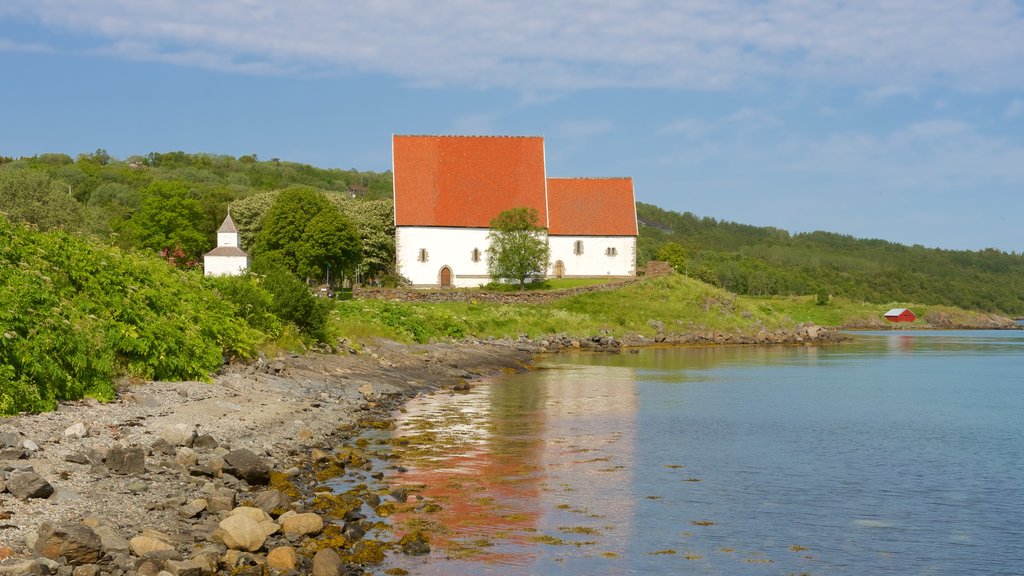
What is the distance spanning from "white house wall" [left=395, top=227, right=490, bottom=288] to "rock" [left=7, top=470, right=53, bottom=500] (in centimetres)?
6313

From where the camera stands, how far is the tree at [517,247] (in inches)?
2768

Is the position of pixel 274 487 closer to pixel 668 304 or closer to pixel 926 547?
pixel 926 547

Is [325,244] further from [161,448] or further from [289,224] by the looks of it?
[161,448]

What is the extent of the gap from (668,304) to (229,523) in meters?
61.1

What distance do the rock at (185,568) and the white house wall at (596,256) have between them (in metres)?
68.0

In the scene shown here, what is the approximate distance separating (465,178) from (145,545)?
68110 mm

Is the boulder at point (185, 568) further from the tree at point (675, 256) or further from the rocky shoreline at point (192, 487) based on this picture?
the tree at point (675, 256)

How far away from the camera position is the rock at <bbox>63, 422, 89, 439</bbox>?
14.1 m

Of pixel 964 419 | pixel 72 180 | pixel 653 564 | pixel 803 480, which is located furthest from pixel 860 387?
pixel 72 180

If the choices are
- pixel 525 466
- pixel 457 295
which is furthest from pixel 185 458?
pixel 457 295

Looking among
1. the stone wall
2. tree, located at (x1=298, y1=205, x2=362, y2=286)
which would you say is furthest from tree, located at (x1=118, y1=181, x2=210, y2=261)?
the stone wall

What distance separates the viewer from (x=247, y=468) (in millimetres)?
14453

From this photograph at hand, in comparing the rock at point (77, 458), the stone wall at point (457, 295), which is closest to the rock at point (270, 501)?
the rock at point (77, 458)

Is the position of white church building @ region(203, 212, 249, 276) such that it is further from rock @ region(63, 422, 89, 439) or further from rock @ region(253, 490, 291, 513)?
rock @ region(253, 490, 291, 513)
